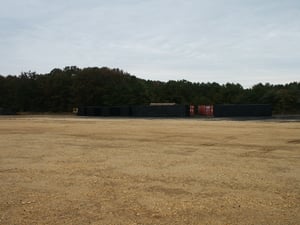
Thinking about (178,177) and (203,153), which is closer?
(178,177)

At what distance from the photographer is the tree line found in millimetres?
76062

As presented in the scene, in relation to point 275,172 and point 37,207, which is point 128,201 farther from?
point 275,172

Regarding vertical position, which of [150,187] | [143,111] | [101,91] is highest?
[101,91]

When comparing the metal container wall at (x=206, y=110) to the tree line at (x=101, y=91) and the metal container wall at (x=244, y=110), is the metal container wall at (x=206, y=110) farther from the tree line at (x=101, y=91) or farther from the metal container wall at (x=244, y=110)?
the tree line at (x=101, y=91)

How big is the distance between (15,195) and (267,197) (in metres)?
Answer: 4.81

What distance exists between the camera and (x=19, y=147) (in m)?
17.9

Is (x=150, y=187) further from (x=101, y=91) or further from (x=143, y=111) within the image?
(x=101, y=91)

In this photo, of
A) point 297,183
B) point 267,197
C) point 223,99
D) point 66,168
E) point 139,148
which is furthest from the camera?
point 223,99

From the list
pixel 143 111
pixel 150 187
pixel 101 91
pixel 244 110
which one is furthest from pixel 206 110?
pixel 150 187

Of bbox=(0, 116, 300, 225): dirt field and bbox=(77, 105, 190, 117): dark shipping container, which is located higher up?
bbox=(77, 105, 190, 117): dark shipping container

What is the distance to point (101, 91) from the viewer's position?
79.6 meters

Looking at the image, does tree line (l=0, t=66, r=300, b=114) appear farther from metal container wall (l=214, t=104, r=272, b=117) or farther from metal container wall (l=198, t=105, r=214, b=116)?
metal container wall (l=214, t=104, r=272, b=117)

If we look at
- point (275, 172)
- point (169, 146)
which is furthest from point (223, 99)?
point (275, 172)

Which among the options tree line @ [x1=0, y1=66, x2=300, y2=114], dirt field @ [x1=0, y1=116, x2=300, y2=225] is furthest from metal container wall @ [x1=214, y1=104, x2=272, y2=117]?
dirt field @ [x1=0, y1=116, x2=300, y2=225]
